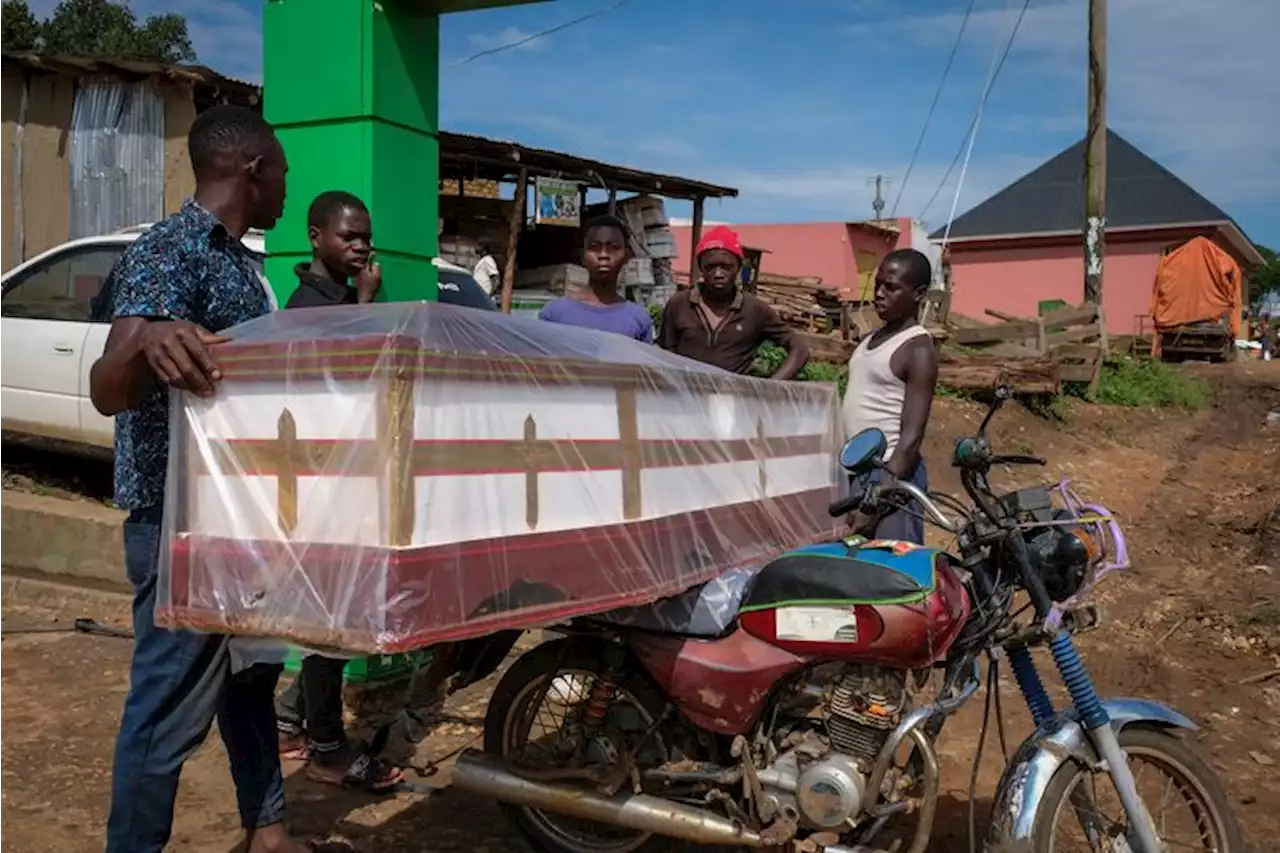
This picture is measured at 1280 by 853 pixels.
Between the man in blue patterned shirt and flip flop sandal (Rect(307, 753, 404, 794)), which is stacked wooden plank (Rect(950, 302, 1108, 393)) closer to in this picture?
flip flop sandal (Rect(307, 753, 404, 794))

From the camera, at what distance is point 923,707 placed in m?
2.55

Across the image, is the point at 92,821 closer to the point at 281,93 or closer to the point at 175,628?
the point at 175,628

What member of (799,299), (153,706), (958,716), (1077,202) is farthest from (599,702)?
(1077,202)

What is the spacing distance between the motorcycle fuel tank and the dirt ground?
1.03 m

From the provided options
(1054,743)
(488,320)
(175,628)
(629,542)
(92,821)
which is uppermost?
(488,320)

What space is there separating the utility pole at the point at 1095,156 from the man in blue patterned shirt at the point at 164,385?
13180 mm

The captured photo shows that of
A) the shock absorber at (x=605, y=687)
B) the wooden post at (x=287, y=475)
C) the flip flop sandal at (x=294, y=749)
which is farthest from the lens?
the flip flop sandal at (x=294, y=749)

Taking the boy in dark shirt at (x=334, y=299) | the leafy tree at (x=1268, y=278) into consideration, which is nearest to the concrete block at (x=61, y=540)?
the boy in dark shirt at (x=334, y=299)

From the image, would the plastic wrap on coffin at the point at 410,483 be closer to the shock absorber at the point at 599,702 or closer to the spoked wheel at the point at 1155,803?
the shock absorber at the point at 599,702

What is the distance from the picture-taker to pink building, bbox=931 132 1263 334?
24.8 meters

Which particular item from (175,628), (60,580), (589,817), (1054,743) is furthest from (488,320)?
(60,580)

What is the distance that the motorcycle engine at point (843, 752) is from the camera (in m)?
2.54

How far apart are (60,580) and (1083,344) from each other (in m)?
10.7

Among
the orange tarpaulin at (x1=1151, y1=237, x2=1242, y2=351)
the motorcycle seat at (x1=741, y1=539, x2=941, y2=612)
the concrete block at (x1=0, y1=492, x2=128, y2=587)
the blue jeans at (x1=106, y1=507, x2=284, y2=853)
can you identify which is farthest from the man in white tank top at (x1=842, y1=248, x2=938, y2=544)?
the orange tarpaulin at (x1=1151, y1=237, x2=1242, y2=351)
